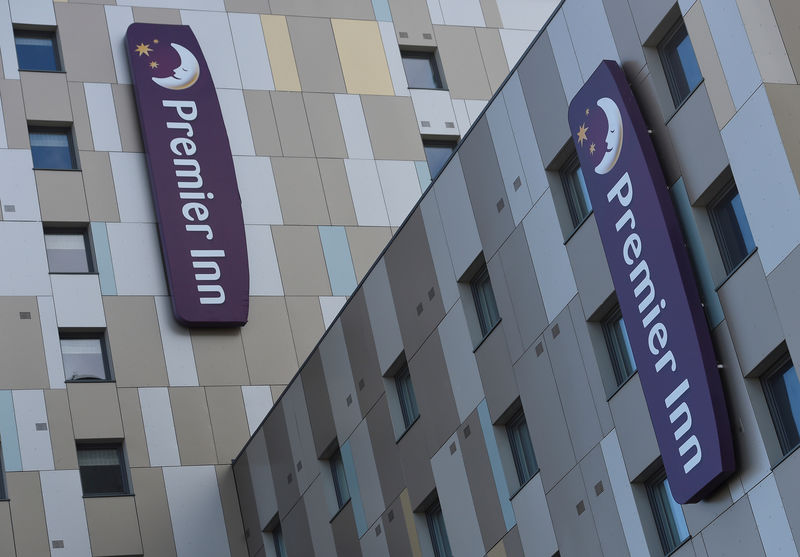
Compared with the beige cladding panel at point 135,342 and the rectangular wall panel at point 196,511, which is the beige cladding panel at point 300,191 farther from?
the rectangular wall panel at point 196,511

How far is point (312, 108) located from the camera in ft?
157

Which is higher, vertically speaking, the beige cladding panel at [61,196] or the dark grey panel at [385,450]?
the beige cladding panel at [61,196]

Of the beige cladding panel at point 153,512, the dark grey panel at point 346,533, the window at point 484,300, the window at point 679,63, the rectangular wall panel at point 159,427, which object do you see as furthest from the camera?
the rectangular wall panel at point 159,427

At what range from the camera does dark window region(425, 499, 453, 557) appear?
32.2 m

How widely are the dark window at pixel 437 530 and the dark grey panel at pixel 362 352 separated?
3014 mm

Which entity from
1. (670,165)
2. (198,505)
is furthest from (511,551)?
(198,505)

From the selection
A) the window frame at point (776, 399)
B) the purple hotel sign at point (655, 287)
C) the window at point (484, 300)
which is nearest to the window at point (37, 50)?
the window at point (484, 300)

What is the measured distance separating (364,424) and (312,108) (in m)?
15.9

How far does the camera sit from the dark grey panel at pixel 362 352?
34.2 m

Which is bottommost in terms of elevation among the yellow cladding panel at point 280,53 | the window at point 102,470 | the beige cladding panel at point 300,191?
the window at point 102,470

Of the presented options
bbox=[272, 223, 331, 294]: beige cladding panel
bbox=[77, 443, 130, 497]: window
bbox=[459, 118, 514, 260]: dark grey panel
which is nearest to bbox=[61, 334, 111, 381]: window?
bbox=[77, 443, 130, 497]: window

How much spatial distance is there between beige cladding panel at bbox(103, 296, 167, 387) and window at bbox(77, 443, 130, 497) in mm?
1879

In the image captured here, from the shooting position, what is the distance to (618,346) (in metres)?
27.0

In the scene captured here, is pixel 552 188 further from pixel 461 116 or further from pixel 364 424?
pixel 461 116
